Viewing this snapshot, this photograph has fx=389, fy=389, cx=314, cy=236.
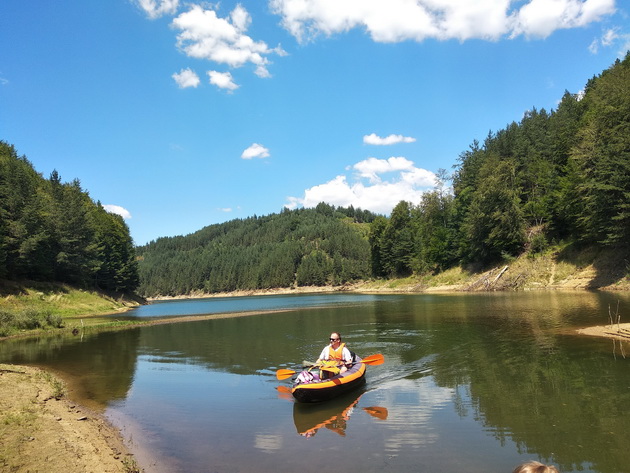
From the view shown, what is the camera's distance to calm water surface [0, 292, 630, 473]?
8953mm

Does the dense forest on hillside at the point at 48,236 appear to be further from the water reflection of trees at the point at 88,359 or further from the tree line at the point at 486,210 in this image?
the water reflection of trees at the point at 88,359

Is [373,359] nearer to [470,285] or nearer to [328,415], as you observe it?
[328,415]

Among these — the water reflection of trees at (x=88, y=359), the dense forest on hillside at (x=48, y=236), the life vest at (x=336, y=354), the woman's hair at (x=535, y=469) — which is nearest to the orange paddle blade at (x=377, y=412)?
the life vest at (x=336, y=354)

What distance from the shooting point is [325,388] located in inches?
540

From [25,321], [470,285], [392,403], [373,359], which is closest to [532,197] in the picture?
[470,285]

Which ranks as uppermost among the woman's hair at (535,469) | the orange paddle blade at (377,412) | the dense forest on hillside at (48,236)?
the dense forest on hillside at (48,236)

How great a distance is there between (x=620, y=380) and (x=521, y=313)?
66.2 ft

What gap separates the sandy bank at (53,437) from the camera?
8062 mm

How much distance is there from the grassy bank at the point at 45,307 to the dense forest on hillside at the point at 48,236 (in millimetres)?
2735

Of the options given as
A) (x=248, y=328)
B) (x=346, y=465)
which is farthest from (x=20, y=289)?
(x=346, y=465)

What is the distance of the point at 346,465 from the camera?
28.4 feet

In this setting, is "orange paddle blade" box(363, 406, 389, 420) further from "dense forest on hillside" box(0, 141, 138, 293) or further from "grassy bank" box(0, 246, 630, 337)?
"dense forest on hillside" box(0, 141, 138, 293)

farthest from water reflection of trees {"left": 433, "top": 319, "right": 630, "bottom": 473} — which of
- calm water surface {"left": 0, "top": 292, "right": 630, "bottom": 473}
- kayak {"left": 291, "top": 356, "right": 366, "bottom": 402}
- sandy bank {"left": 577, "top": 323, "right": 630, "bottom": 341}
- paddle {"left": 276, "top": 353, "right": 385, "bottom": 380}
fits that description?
kayak {"left": 291, "top": 356, "right": 366, "bottom": 402}

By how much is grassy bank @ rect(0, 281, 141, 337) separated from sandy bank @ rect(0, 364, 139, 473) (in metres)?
25.4
